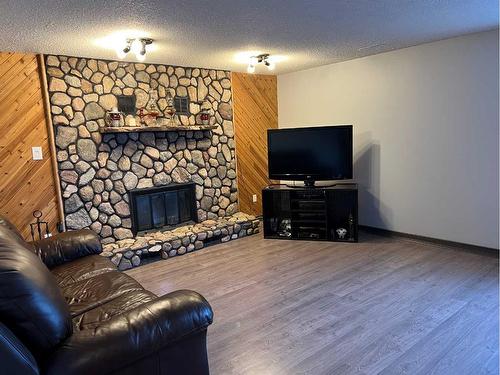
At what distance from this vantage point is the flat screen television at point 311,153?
4598 mm

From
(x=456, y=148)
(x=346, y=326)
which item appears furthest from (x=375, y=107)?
(x=346, y=326)

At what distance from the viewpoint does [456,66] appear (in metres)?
3.90

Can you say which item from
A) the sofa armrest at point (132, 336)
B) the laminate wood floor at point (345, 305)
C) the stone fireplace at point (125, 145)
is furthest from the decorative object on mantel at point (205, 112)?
the sofa armrest at point (132, 336)

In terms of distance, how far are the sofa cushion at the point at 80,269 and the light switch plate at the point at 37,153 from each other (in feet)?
5.21

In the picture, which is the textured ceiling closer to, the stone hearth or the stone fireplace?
the stone fireplace

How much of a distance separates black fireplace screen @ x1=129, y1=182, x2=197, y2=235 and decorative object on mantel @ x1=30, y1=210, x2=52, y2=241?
96cm

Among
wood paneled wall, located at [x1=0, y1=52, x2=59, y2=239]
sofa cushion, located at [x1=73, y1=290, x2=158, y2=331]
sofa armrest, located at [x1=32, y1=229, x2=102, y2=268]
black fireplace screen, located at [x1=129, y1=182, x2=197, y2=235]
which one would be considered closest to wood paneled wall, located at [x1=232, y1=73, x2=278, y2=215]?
black fireplace screen, located at [x1=129, y1=182, x2=197, y2=235]

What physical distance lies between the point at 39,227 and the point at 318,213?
10.6 feet

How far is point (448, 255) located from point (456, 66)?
6.67ft

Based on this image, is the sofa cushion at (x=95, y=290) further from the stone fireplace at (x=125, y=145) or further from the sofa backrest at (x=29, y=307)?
the stone fireplace at (x=125, y=145)

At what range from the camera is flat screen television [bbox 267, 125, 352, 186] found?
4.60 m

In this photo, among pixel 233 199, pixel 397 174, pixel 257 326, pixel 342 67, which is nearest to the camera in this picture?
pixel 257 326

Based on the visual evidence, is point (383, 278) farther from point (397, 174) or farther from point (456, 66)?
point (456, 66)

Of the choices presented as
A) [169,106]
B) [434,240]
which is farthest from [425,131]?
[169,106]
